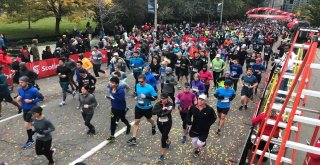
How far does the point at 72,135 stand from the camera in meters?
8.43

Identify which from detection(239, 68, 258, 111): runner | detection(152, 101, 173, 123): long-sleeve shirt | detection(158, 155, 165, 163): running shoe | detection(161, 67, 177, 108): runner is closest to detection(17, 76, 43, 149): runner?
detection(152, 101, 173, 123): long-sleeve shirt

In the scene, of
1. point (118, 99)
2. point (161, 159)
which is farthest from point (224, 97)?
point (118, 99)

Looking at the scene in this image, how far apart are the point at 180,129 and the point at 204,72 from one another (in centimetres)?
270

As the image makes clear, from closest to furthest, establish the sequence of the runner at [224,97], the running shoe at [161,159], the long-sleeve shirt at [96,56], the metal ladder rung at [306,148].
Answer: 1. the metal ladder rung at [306,148]
2. the running shoe at [161,159]
3. the runner at [224,97]
4. the long-sleeve shirt at [96,56]

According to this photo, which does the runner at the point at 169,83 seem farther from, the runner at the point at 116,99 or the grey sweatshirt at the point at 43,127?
the grey sweatshirt at the point at 43,127

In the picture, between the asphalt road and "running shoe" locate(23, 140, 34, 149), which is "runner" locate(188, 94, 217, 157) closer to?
the asphalt road

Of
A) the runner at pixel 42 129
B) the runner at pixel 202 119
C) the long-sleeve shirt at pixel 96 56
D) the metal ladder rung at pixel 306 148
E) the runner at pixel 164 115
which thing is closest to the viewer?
the metal ladder rung at pixel 306 148

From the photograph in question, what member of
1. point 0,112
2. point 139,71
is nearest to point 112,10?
point 139,71

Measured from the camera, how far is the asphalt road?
7238mm

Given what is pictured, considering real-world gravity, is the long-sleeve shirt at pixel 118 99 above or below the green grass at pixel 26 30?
above

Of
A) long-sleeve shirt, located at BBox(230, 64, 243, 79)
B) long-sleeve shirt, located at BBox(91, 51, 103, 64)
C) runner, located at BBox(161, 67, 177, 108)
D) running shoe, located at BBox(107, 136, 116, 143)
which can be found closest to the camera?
running shoe, located at BBox(107, 136, 116, 143)

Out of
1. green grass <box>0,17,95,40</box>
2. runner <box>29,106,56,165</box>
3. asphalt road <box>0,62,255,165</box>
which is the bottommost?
green grass <box>0,17,95,40</box>

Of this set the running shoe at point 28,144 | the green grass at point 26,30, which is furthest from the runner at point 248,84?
the green grass at point 26,30

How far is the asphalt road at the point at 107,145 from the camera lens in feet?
23.7
